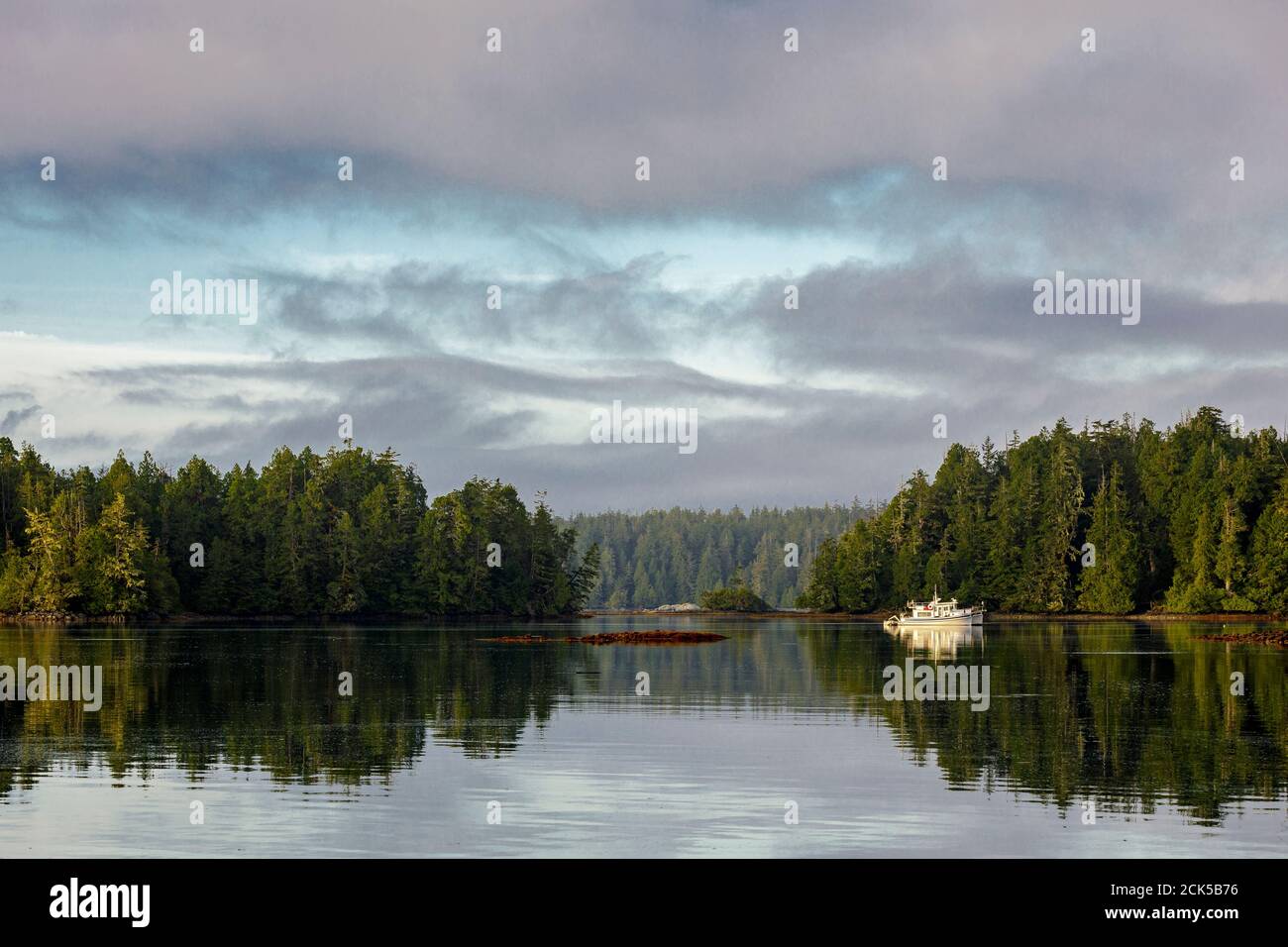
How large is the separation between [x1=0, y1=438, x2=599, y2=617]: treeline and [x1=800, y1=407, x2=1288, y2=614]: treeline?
A: 141ft

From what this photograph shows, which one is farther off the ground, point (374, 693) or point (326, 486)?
point (326, 486)

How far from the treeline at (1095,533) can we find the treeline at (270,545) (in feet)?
141

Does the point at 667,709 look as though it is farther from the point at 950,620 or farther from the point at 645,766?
the point at 950,620

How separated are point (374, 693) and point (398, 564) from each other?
13654cm

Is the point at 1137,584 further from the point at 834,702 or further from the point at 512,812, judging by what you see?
the point at 512,812

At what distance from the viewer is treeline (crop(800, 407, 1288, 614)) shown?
527 ft

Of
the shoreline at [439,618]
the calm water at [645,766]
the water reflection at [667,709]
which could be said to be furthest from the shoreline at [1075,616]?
the calm water at [645,766]

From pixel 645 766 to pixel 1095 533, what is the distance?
153643mm

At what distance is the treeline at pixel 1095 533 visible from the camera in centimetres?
16062

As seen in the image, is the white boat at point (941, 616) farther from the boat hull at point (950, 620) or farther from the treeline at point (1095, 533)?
the treeline at point (1095, 533)

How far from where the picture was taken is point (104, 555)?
15400 cm

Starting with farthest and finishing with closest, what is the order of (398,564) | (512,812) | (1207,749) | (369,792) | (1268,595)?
(398,564)
(1268,595)
(1207,749)
(369,792)
(512,812)
